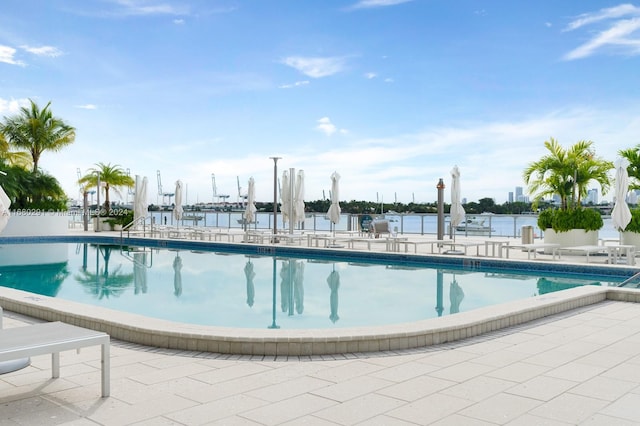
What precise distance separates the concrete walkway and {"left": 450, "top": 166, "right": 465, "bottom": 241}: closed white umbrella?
934 centimetres

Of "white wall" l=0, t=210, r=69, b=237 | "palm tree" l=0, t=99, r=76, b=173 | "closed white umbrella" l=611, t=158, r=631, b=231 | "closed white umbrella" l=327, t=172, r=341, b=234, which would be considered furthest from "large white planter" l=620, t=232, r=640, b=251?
"palm tree" l=0, t=99, r=76, b=173

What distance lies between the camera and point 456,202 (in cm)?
1377

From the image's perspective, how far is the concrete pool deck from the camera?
2.82 meters

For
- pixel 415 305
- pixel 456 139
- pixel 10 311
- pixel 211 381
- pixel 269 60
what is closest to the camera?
pixel 211 381

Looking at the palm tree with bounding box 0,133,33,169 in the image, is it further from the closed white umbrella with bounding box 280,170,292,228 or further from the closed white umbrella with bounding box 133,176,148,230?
the closed white umbrella with bounding box 280,170,292,228

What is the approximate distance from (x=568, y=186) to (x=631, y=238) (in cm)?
181

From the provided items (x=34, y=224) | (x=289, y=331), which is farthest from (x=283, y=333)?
(x=34, y=224)

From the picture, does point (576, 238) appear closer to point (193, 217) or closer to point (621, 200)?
point (621, 200)

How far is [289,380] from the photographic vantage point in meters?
3.47

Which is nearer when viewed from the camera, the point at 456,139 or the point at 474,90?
the point at 474,90

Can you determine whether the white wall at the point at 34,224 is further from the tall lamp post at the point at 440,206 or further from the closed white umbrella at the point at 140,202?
the tall lamp post at the point at 440,206

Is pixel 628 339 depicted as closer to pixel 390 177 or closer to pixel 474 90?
pixel 474 90

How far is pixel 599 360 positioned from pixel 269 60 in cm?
1467

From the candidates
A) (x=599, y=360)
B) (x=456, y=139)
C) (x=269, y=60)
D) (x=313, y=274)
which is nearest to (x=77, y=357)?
(x=599, y=360)
